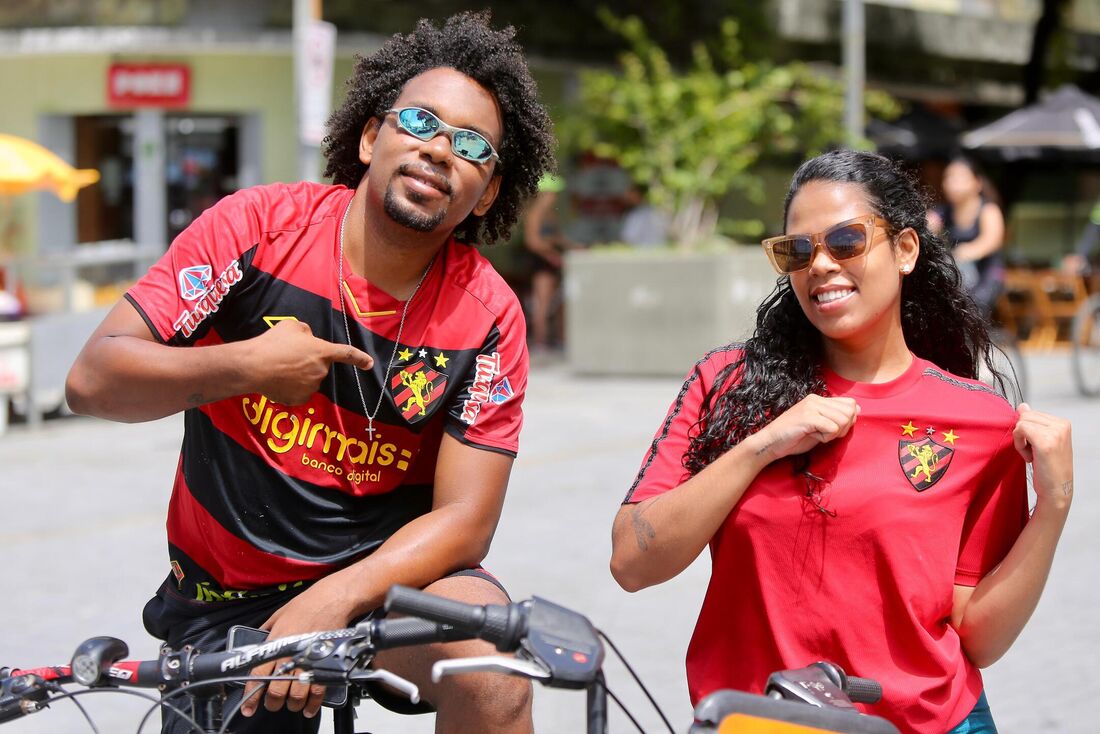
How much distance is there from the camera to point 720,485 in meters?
2.56

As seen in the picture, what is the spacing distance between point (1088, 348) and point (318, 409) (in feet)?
34.2

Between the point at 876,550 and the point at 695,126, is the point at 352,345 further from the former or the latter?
the point at 695,126

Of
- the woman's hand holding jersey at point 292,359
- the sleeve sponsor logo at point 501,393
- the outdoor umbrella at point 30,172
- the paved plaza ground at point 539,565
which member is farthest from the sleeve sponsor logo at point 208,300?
the outdoor umbrella at point 30,172

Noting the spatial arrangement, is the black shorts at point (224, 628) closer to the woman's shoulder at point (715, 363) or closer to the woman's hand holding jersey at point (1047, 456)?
the woman's shoulder at point (715, 363)

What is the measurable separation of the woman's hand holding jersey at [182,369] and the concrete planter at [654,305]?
11.3 m

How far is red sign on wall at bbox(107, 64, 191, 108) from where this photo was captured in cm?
1764

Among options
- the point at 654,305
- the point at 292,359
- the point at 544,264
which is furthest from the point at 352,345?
the point at 544,264

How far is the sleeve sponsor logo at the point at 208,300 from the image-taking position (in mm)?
2877

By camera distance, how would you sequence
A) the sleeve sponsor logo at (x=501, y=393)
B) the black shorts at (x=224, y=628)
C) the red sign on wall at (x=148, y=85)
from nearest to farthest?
the black shorts at (x=224, y=628)
the sleeve sponsor logo at (x=501, y=393)
the red sign on wall at (x=148, y=85)

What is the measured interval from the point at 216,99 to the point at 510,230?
15.1m

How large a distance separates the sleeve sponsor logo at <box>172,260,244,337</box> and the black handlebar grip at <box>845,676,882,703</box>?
1.39m

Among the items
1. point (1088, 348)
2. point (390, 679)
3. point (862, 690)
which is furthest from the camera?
point (1088, 348)

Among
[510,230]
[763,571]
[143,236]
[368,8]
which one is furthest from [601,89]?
[763,571]

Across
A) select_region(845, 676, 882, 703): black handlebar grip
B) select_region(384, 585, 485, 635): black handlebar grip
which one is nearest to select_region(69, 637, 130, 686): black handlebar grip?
select_region(384, 585, 485, 635): black handlebar grip
